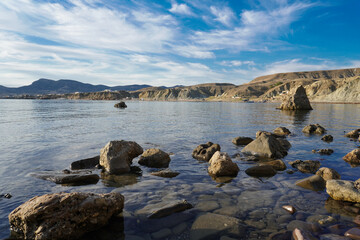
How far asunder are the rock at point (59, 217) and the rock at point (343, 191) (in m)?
8.38

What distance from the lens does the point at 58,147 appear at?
16906 mm

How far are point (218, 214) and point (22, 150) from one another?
53.3ft

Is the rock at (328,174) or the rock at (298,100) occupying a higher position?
the rock at (298,100)

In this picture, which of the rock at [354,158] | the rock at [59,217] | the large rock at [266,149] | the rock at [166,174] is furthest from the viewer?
the large rock at [266,149]

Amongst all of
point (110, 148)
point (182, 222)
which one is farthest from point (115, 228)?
point (110, 148)

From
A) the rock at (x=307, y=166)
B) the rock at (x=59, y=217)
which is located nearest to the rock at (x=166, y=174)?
the rock at (x=59, y=217)

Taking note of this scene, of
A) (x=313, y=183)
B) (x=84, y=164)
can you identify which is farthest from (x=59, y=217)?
(x=313, y=183)

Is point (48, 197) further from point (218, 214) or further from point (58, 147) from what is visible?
point (58, 147)

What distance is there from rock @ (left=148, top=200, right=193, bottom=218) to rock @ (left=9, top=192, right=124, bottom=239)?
1.61 meters

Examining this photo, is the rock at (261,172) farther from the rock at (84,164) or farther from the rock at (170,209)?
the rock at (84,164)

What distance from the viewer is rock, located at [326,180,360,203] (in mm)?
7461

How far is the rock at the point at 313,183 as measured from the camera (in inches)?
349

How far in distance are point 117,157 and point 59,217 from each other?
232 inches

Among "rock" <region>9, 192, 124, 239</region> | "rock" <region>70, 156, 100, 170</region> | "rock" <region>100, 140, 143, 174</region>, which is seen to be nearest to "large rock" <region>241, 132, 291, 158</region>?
"rock" <region>100, 140, 143, 174</region>
